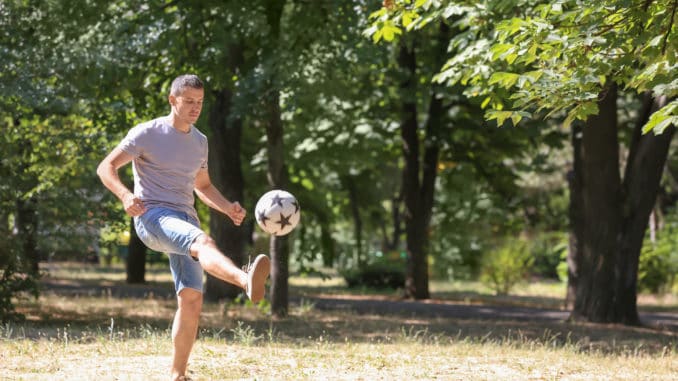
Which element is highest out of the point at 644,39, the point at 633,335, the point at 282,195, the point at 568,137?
the point at 568,137

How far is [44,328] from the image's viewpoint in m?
12.1

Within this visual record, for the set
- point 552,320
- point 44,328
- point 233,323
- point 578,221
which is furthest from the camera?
point 578,221

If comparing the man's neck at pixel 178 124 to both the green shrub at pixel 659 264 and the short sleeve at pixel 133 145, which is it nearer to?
the short sleeve at pixel 133 145

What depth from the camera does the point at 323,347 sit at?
9.94 m

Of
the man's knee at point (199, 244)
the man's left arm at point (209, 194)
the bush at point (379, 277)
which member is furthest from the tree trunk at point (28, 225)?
the bush at point (379, 277)

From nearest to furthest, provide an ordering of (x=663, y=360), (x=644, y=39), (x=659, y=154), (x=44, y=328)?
(x=644, y=39) < (x=663, y=360) < (x=44, y=328) < (x=659, y=154)

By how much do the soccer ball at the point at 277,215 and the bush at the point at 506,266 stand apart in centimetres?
2221

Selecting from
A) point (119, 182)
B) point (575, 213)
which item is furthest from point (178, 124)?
point (575, 213)

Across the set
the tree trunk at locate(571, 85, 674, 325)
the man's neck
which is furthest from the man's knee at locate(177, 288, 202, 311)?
the tree trunk at locate(571, 85, 674, 325)

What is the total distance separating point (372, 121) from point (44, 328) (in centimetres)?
1301

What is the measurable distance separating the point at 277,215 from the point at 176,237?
3.82ft

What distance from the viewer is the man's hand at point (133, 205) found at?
6066 mm

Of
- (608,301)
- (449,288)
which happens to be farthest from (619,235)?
(449,288)

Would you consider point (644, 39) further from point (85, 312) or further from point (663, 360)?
point (85, 312)
